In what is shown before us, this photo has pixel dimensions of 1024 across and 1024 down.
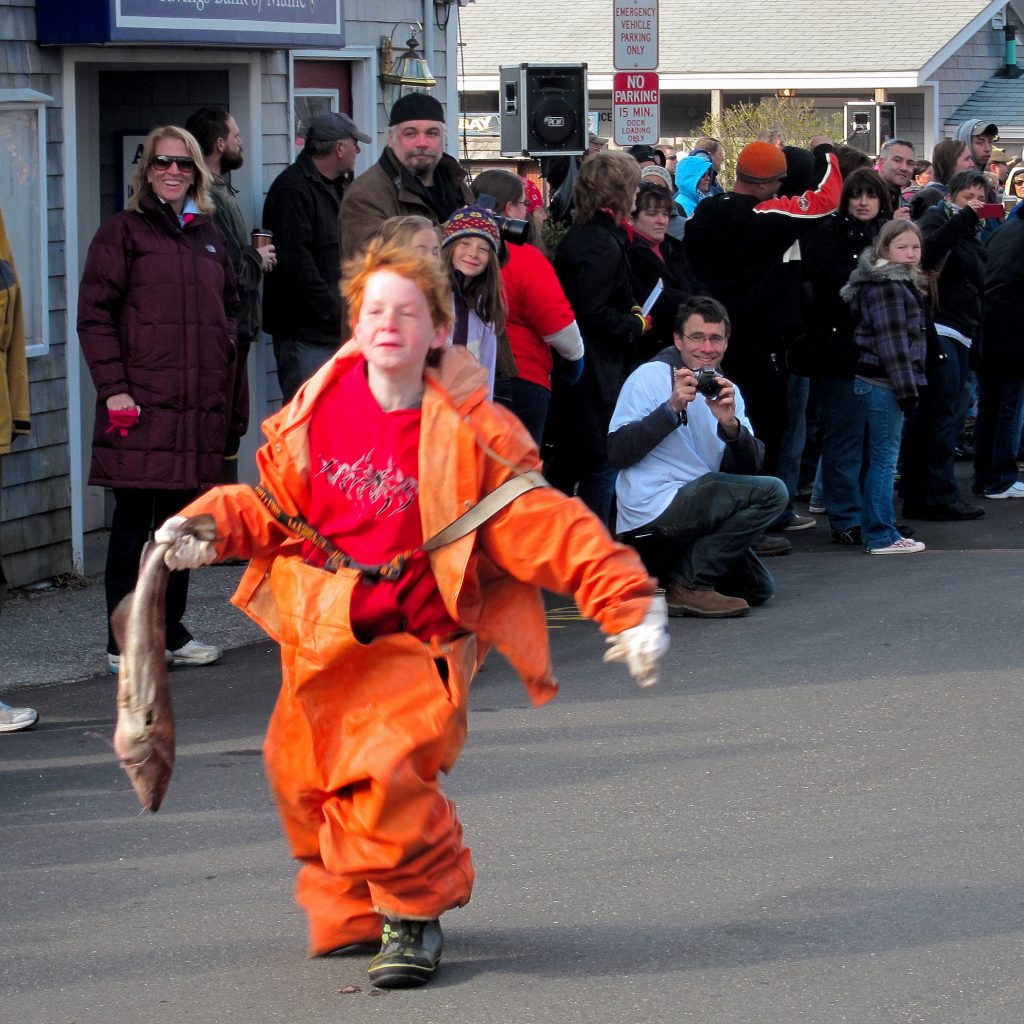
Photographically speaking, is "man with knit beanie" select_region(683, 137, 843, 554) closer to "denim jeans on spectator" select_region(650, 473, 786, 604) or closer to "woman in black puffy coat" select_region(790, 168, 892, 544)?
"woman in black puffy coat" select_region(790, 168, 892, 544)

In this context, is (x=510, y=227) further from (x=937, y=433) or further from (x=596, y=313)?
(x=937, y=433)

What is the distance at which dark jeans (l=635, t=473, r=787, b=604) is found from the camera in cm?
858

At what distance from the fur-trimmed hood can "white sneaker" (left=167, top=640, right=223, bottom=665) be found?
13.6ft

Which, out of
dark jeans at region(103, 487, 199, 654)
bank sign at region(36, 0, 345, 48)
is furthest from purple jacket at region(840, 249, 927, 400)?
dark jeans at region(103, 487, 199, 654)

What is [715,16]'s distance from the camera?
3691 cm

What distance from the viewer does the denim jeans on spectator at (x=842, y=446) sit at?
10.2m

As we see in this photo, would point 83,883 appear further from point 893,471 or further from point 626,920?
point 893,471

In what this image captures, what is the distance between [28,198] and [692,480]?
3.42 metres

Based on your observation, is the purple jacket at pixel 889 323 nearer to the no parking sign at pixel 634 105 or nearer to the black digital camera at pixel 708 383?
the black digital camera at pixel 708 383

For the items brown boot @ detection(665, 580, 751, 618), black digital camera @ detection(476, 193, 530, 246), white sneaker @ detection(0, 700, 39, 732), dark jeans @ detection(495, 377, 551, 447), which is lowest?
white sneaker @ detection(0, 700, 39, 732)

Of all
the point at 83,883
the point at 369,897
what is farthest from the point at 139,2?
the point at 369,897

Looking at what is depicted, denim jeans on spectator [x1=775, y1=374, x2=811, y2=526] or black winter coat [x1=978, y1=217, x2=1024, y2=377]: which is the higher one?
black winter coat [x1=978, y1=217, x2=1024, y2=377]

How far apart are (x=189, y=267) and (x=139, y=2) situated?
216 centimetres

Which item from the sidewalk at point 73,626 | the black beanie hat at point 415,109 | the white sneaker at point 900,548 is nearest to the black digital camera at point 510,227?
the black beanie hat at point 415,109
